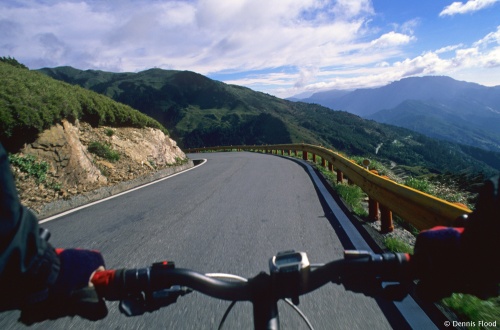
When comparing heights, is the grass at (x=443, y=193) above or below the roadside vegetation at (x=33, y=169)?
below

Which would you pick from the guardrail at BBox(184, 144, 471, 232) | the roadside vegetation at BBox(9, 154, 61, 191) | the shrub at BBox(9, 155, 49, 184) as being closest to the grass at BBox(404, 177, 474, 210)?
the guardrail at BBox(184, 144, 471, 232)

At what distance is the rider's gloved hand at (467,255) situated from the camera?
1025 mm

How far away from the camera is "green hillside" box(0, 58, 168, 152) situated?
8.48 meters

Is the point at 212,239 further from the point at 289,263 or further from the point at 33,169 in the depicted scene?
the point at 33,169

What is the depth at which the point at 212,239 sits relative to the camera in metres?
4.80

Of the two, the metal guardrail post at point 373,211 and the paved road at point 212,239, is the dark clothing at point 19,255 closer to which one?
the paved road at point 212,239

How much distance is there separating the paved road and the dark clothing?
1.80 meters

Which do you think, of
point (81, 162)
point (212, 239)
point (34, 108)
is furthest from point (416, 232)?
point (34, 108)

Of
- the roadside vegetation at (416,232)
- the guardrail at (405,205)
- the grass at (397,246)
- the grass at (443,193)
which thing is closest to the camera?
the roadside vegetation at (416,232)

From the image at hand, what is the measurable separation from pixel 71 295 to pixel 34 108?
9.79 metres

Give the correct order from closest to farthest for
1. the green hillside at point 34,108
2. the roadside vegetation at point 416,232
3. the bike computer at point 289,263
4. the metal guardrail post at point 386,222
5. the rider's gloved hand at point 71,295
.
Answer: the rider's gloved hand at point 71,295
the bike computer at point 289,263
the roadside vegetation at point 416,232
the metal guardrail post at point 386,222
the green hillside at point 34,108

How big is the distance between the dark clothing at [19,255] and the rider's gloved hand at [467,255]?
1278 millimetres

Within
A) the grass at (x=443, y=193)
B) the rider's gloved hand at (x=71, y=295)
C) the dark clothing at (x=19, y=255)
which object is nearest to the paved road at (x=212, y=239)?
the rider's gloved hand at (x=71, y=295)

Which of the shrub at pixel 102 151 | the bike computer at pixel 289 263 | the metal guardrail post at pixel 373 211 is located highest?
the bike computer at pixel 289 263
